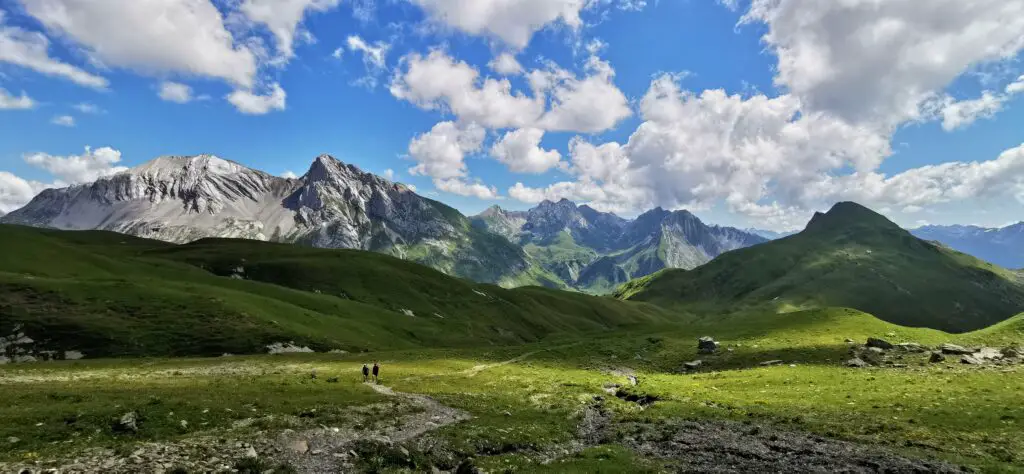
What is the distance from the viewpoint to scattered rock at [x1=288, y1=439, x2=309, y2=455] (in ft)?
87.9

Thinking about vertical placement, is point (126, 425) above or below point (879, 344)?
below

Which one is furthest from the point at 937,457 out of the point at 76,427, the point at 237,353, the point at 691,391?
the point at 237,353

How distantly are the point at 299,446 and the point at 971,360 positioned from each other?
7324cm

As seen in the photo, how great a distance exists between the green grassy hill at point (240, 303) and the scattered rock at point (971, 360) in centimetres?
8913

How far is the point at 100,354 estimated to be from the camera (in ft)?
218

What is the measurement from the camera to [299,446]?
27.3 meters

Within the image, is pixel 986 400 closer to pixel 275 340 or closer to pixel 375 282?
pixel 275 340

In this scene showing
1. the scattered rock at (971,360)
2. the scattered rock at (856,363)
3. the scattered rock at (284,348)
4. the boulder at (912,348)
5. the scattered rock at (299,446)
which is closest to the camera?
the scattered rock at (299,446)

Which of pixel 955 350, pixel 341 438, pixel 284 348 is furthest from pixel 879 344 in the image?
pixel 284 348

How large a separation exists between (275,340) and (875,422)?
81.0 meters

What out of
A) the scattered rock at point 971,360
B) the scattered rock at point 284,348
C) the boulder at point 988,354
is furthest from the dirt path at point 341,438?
the boulder at point 988,354

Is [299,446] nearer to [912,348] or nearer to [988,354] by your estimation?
[912,348]

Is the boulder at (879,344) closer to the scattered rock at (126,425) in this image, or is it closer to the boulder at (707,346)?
the boulder at (707,346)

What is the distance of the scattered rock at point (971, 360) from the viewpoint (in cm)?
5659
